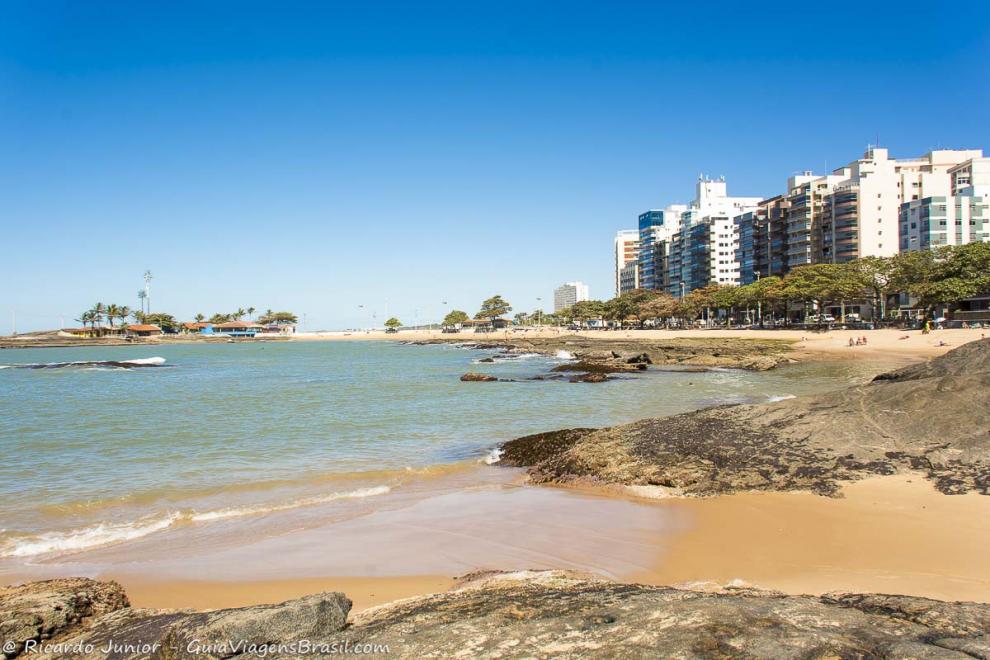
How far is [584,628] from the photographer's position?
166 inches

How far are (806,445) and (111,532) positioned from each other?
39.7 feet

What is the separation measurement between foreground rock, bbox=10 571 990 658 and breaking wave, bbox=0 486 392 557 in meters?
5.52

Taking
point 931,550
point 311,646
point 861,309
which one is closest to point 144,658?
point 311,646

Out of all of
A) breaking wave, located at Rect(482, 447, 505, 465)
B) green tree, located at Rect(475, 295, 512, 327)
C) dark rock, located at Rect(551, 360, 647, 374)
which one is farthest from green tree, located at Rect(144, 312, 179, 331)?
breaking wave, located at Rect(482, 447, 505, 465)

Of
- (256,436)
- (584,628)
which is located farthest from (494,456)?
(584,628)

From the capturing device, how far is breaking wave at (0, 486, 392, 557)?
31.7 ft

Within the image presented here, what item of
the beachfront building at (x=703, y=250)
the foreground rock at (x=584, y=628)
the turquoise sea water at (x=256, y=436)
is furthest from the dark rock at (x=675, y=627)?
the beachfront building at (x=703, y=250)

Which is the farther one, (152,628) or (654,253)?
(654,253)

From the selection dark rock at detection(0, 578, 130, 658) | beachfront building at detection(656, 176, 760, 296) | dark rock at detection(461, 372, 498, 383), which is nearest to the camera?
dark rock at detection(0, 578, 130, 658)

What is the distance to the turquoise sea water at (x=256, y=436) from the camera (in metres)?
12.0

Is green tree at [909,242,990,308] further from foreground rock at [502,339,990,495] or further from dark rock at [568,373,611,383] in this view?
foreground rock at [502,339,990,495]

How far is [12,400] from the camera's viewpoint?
3453 cm

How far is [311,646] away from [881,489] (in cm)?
918

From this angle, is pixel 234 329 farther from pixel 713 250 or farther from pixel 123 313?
pixel 713 250
